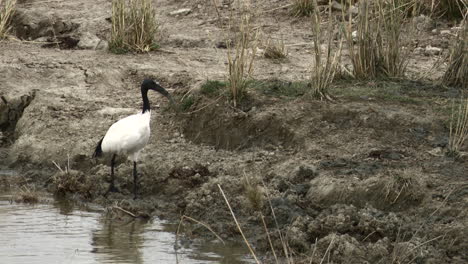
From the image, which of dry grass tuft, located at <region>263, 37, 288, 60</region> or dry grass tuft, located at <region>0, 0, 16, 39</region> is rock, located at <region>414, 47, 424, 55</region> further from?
dry grass tuft, located at <region>0, 0, 16, 39</region>

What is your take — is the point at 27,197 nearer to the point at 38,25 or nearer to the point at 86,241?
the point at 86,241

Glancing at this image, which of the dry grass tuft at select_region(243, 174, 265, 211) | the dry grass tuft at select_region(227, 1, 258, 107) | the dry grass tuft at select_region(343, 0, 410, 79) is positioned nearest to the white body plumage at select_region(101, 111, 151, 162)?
the dry grass tuft at select_region(227, 1, 258, 107)

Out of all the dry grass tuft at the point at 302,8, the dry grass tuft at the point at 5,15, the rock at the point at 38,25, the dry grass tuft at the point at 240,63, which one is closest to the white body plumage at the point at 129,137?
the dry grass tuft at the point at 240,63

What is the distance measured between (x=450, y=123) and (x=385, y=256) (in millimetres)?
2323

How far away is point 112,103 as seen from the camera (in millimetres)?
11633

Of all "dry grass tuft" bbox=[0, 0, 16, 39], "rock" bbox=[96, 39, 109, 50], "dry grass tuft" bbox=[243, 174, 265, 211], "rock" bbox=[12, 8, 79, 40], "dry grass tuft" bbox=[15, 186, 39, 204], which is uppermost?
"dry grass tuft" bbox=[0, 0, 16, 39]

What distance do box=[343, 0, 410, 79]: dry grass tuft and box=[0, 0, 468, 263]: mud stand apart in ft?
0.74

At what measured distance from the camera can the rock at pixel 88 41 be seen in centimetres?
1352

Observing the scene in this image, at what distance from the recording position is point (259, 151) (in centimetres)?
979

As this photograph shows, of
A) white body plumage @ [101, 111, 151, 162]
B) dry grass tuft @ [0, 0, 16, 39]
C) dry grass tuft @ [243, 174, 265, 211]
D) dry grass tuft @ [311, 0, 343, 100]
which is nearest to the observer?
dry grass tuft @ [243, 174, 265, 211]

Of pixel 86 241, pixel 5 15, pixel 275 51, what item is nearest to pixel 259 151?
pixel 86 241

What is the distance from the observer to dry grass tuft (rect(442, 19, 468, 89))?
10500mm

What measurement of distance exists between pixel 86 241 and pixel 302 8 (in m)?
6.90

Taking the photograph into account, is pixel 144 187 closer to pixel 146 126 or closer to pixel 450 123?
pixel 146 126
